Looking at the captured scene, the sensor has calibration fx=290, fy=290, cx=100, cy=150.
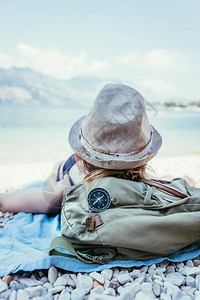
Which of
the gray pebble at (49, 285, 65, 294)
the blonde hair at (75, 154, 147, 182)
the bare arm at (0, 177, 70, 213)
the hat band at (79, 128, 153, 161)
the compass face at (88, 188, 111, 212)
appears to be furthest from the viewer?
the bare arm at (0, 177, 70, 213)

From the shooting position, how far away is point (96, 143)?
6.47 ft

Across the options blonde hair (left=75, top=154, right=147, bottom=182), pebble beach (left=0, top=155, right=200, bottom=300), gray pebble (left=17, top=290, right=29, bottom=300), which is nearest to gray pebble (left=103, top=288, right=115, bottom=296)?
pebble beach (left=0, top=155, right=200, bottom=300)

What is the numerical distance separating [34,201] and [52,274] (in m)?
1.16

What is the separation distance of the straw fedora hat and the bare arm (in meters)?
0.83

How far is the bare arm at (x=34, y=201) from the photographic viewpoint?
2.72m

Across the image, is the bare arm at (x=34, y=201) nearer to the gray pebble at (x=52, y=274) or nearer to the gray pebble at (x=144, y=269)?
the gray pebble at (x=52, y=274)

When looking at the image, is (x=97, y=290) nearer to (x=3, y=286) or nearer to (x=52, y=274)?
(x=52, y=274)

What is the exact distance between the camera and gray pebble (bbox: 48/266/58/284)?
172 cm

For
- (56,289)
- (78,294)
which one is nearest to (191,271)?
(78,294)

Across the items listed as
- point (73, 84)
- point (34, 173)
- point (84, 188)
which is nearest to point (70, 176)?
point (84, 188)

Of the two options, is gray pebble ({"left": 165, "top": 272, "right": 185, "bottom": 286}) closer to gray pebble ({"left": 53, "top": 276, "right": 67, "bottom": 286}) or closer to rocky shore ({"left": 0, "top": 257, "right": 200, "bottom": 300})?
rocky shore ({"left": 0, "top": 257, "right": 200, "bottom": 300})

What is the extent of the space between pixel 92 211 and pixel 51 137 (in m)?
13.6

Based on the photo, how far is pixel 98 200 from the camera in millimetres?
1830

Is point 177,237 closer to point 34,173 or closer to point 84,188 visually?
point 84,188
